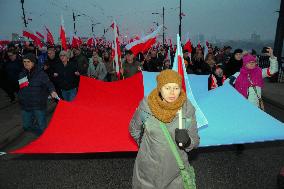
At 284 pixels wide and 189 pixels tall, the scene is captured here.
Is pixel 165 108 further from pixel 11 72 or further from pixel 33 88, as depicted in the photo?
pixel 11 72

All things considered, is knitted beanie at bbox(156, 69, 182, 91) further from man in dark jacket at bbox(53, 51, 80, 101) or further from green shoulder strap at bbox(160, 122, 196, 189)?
man in dark jacket at bbox(53, 51, 80, 101)

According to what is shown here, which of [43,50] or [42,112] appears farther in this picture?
[43,50]

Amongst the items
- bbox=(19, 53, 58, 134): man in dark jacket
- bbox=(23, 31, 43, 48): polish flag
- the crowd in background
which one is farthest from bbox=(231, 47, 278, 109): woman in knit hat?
bbox=(23, 31, 43, 48): polish flag

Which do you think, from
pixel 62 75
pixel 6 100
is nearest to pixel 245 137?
pixel 62 75

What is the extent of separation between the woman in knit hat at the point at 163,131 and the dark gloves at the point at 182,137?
50 millimetres

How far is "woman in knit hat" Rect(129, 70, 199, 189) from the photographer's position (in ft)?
9.05

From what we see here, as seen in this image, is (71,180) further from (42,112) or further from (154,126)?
(154,126)

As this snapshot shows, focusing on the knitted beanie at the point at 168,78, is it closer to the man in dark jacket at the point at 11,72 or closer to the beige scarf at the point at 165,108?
A: the beige scarf at the point at 165,108

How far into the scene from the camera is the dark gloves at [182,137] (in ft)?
8.59

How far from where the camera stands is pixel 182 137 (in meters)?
2.62

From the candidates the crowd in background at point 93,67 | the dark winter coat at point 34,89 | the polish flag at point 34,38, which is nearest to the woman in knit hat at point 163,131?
the dark winter coat at point 34,89

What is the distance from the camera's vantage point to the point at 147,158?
9.37 ft

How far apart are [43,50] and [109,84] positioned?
8902 mm

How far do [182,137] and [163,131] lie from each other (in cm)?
22
